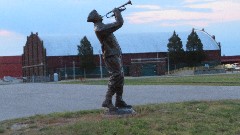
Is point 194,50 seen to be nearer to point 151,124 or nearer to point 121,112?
point 121,112

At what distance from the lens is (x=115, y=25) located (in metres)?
11.8

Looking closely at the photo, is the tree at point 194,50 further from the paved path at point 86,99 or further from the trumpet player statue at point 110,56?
the trumpet player statue at point 110,56

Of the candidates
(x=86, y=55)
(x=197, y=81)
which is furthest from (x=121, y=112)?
(x=86, y=55)

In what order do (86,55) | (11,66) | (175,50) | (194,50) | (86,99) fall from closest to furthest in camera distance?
(86,99)
(86,55)
(175,50)
(194,50)
(11,66)

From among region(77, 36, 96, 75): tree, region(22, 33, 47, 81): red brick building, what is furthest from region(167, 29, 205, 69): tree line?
region(22, 33, 47, 81): red brick building

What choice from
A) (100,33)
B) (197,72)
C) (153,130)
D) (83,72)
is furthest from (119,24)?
(83,72)

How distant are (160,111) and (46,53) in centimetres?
7750

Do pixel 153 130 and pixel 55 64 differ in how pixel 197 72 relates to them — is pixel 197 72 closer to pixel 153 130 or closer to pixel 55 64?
pixel 55 64

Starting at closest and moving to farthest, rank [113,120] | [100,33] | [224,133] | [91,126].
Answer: [224,133], [91,126], [113,120], [100,33]

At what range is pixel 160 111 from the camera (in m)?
12.8

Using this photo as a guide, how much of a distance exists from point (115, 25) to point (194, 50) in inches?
3242

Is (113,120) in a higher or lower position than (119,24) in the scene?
lower

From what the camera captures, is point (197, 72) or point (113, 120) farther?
point (197, 72)

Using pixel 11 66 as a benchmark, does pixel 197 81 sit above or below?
below
